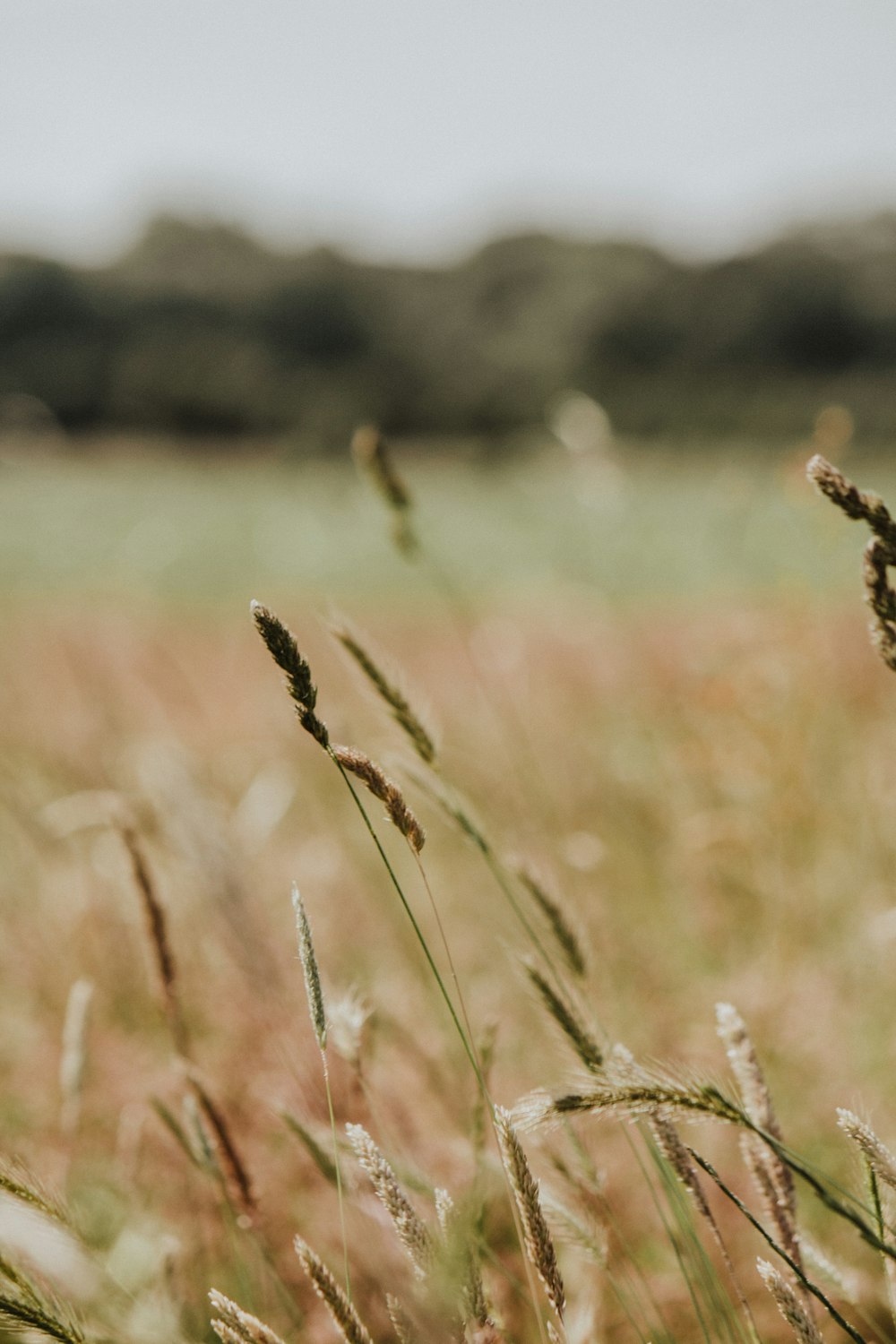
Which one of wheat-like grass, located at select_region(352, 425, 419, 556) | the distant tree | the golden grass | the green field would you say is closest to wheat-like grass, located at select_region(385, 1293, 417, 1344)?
the golden grass

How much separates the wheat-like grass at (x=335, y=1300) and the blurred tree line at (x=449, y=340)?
11.5 metres

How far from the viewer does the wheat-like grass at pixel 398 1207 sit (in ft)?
1.36

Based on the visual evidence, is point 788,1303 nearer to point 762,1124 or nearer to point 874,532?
point 762,1124

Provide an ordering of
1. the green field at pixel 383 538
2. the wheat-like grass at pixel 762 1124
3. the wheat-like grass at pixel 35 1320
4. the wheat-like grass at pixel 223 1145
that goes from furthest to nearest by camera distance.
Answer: the green field at pixel 383 538 < the wheat-like grass at pixel 223 1145 < the wheat-like grass at pixel 762 1124 < the wheat-like grass at pixel 35 1320

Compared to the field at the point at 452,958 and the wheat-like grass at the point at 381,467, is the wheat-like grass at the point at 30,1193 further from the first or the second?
the wheat-like grass at the point at 381,467

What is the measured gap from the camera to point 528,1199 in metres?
0.42

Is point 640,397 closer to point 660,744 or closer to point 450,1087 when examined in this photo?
point 660,744

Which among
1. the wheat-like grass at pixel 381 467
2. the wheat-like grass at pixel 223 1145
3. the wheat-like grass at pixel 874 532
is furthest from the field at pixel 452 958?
the wheat-like grass at pixel 874 532

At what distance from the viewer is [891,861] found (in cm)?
156

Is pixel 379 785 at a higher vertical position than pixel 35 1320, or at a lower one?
higher

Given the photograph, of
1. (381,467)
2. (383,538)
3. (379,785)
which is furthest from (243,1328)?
(383,538)

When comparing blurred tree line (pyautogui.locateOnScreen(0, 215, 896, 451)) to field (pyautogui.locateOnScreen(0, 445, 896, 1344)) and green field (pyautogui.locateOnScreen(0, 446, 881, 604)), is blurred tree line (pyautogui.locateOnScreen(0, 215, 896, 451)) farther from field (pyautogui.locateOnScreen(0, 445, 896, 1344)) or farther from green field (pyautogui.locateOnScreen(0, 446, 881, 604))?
field (pyautogui.locateOnScreen(0, 445, 896, 1344))

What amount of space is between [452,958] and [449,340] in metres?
16.3

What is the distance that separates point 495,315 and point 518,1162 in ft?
58.5
